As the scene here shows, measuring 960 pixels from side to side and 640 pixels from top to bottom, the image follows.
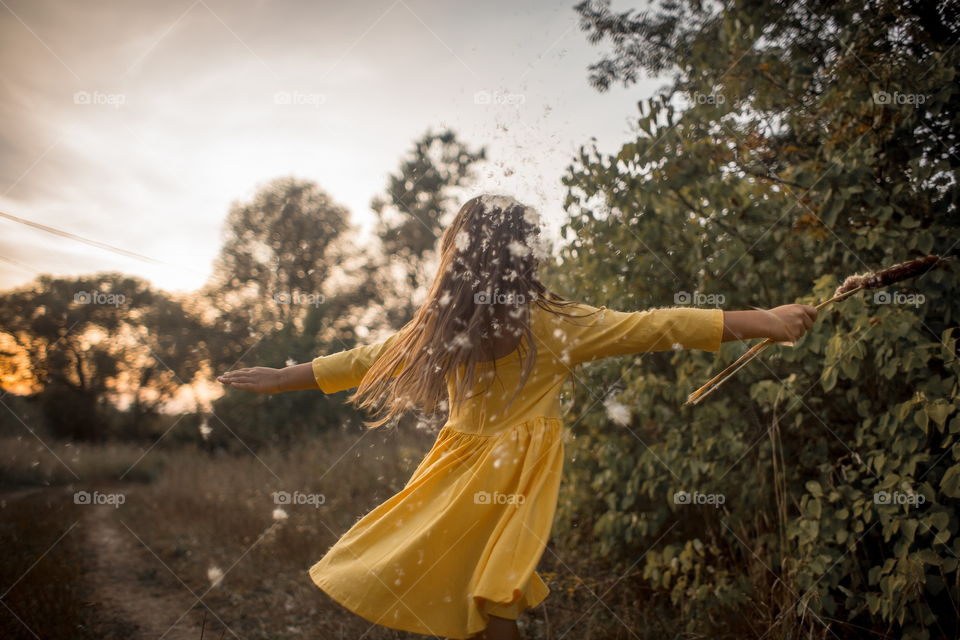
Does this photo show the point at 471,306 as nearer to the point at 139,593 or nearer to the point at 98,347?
the point at 139,593

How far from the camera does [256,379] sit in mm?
2281

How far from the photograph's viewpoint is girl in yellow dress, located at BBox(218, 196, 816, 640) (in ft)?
5.82

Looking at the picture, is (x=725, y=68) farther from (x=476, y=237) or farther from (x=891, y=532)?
(x=891, y=532)

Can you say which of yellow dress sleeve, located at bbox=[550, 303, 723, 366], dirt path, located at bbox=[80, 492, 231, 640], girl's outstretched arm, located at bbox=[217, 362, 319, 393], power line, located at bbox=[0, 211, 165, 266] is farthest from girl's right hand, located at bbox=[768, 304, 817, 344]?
power line, located at bbox=[0, 211, 165, 266]

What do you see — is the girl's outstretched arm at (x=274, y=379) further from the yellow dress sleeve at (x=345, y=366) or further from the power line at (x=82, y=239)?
the power line at (x=82, y=239)

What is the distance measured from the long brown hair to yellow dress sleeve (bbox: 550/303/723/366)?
106 mm

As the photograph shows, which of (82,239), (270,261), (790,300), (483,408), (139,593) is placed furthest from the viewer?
(270,261)

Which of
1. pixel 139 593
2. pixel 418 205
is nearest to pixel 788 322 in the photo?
pixel 139 593

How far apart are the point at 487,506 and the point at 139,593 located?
4.00 m

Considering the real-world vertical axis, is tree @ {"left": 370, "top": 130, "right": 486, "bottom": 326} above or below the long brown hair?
above

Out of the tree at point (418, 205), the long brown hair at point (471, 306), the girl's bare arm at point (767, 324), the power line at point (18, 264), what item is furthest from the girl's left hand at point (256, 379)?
the tree at point (418, 205)

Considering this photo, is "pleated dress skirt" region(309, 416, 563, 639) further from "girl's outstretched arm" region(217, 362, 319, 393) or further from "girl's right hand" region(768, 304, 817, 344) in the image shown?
"girl's right hand" region(768, 304, 817, 344)

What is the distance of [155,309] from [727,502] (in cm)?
645

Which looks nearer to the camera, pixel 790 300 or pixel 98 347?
pixel 790 300
